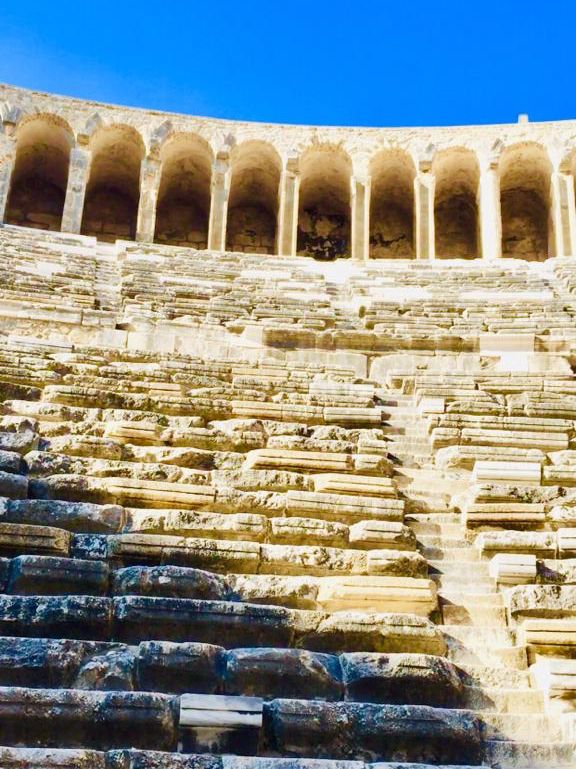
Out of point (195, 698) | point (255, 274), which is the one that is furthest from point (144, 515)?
point (255, 274)

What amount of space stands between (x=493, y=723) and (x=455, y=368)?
6409 mm

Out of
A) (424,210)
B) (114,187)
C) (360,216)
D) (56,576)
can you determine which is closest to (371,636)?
(56,576)

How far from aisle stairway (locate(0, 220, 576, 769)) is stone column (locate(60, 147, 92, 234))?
1207 cm

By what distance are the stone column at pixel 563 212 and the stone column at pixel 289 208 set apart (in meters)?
5.60

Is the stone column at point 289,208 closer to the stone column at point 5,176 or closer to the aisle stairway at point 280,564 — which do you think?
the stone column at point 5,176

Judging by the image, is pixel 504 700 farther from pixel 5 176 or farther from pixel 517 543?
pixel 5 176

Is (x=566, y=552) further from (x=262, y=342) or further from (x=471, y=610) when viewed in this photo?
(x=262, y=342)

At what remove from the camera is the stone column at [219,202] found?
21438 millimetres

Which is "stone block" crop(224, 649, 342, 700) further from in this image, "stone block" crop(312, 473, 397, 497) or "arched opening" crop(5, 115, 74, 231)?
"arched opening" crop(5, 115, 74, 231)

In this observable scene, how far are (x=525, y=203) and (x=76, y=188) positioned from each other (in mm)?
10418

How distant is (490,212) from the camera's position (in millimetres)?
21438

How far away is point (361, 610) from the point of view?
16.4 feet

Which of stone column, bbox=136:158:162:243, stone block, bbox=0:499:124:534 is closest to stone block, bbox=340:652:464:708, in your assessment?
stone block, bbox=0:499:124:534

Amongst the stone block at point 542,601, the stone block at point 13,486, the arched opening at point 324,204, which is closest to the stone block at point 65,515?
the stone block at point 13,486
